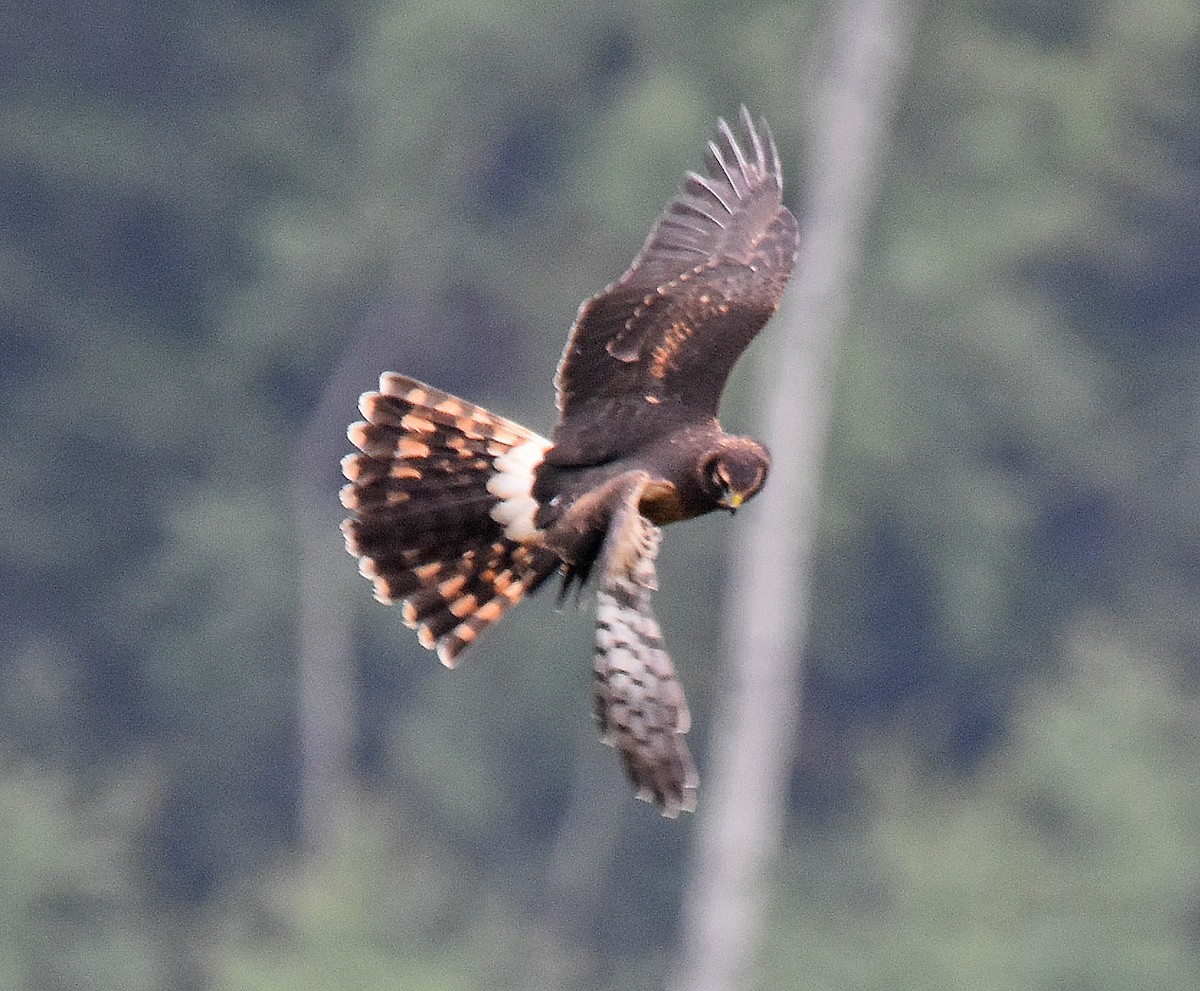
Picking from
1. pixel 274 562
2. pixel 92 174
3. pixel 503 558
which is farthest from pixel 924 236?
pixel 503 558

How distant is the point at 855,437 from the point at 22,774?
630 centimetres

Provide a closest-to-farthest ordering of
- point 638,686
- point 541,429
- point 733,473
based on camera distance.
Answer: point 638,686 → point 733,473 → point 541,429

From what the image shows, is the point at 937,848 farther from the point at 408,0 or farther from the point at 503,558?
the point at 503,558

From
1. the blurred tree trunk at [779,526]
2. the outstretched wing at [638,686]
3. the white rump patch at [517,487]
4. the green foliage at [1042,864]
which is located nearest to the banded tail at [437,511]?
the white rump patch at [517,487]

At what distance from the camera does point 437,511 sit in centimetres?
966

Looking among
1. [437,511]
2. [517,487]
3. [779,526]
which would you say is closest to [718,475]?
[517,487]

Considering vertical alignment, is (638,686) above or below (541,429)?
below

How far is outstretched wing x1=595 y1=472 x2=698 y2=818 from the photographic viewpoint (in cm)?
777

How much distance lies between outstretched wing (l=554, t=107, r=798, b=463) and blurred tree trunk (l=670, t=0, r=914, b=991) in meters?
9.57

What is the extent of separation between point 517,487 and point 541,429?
46.7 feet

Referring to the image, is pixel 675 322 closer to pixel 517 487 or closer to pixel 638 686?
pixel 517 487

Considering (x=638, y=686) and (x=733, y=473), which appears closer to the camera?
(x=638, y=686)

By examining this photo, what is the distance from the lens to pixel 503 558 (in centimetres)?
962

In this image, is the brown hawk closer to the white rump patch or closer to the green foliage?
the white rump patch
